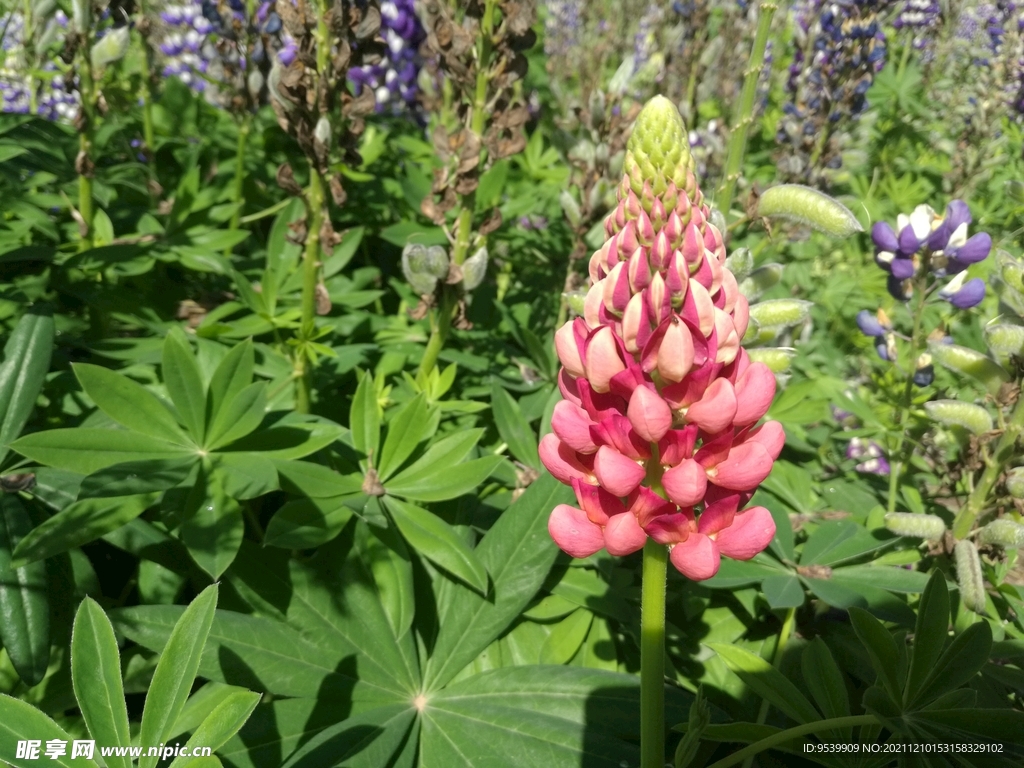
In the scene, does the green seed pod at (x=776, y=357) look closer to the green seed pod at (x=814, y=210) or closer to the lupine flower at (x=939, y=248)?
the green seed pod at (x=814, y=210)

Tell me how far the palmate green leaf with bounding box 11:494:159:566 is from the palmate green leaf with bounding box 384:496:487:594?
52 centimetres

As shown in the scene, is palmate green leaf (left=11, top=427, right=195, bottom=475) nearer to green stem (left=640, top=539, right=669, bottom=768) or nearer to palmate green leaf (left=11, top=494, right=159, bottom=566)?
palmate green leaf (left=11, top=494, right=159, bottom=566)

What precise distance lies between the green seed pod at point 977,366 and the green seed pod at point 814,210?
49cm

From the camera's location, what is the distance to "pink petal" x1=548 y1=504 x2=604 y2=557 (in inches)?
39.1

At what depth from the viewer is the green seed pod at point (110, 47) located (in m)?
1.94

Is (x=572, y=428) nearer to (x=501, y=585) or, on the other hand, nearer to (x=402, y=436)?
(x=501, y=585)

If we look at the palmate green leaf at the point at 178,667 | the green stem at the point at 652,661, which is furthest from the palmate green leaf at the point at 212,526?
the green stem at the point at 652,661

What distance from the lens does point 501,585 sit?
1.54 meters

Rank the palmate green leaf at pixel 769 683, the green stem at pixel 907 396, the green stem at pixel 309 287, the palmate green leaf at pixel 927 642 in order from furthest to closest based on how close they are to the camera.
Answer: the green stem at pixel 907 396 < the green stem at pixel 309 287 < the palmate green leaf at pixel 769 683 < the palmate green leaf at pixel 927 642

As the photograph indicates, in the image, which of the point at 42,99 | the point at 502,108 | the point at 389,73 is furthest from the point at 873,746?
the point at 42,99

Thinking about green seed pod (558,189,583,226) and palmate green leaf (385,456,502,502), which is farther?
green seed pod (558,189,583,226)

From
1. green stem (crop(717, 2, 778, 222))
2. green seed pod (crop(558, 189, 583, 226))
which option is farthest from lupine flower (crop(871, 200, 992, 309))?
green seed pod (crop(558, 189, 583, 226))

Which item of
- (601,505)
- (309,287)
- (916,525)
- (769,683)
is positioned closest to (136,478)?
(309,287)

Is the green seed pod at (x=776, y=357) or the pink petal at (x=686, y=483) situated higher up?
the green seed pod at (x=776, y=357)
